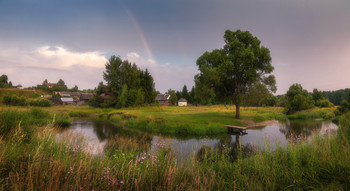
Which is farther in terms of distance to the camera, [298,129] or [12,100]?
[12,100]

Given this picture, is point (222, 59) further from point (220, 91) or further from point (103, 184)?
point (103, 184)

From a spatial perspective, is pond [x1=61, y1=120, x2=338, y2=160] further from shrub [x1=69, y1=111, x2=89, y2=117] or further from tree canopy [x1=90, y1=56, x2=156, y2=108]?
tree canopy [x1=90, y1=56, x2=156, y2=108]

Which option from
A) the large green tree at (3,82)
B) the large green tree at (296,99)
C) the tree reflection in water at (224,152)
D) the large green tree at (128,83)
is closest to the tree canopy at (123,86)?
the large green tree at (128,83)

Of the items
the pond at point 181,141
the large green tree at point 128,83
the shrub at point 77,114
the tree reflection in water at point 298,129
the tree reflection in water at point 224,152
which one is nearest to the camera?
the tree reflection in water at point 224,152

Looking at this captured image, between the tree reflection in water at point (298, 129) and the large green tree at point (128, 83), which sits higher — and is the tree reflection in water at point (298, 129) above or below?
below

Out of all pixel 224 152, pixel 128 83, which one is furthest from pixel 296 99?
pixel 128 83

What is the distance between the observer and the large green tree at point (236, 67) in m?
23.4

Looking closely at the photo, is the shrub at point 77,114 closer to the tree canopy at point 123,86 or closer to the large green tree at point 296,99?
the tree canopy at point 123,86

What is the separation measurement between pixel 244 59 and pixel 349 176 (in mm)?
20925

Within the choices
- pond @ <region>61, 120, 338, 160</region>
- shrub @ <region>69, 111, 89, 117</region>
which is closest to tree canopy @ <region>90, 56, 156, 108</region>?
shrub @ <region>69, 111, 89, 117</region>

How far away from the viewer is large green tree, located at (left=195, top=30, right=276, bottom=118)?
76.7 ft

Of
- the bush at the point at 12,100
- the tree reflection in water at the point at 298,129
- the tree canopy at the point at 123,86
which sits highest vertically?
the tree canopy at the point at 123,86

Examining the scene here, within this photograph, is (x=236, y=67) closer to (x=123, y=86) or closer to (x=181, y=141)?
(x=181, y=141)

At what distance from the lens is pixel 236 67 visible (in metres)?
24.9
